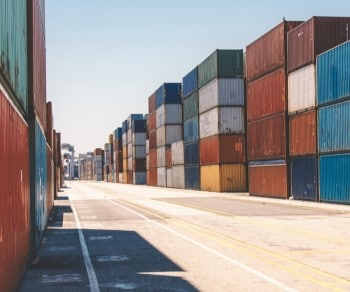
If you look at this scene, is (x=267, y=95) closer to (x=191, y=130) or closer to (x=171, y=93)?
(x=191, y=130)

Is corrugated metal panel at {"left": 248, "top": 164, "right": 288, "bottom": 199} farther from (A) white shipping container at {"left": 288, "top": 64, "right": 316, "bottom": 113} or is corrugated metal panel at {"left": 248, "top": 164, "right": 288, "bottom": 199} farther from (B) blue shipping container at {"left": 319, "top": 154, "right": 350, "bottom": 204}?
(B) blue shipping container at {"left": 319, "top": 154, "right": 350, "bottom": 204}

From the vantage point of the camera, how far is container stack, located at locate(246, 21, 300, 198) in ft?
139

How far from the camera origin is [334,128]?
34906mm

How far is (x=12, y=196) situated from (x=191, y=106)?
199 feet

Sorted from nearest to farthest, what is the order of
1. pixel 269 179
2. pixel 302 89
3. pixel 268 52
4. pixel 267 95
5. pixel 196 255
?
pixel 196 255 → pixel 302 89 → pixel 268 52 → pixel 267 95 → pixel 269 179

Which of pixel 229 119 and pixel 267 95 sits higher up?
pixel 267 95

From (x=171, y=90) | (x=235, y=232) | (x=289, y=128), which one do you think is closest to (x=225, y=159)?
(x=289, y=128)

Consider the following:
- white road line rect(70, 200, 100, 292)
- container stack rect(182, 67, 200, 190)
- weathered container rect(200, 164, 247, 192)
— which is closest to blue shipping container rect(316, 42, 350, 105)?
white road line rect(70, 200, 100, 292)

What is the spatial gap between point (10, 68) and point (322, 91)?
2914 centimetres

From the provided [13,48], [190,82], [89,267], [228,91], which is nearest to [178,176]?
[190,82]

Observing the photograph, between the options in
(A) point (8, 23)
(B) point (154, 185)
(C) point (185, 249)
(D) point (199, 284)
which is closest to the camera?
(A) point (8, 23)

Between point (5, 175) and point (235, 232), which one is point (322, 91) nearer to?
point (235, 232)

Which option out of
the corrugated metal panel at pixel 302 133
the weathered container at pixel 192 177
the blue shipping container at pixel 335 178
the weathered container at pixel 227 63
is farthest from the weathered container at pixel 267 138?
the weathered container at pixel 192 177

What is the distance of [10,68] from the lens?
981 cm
